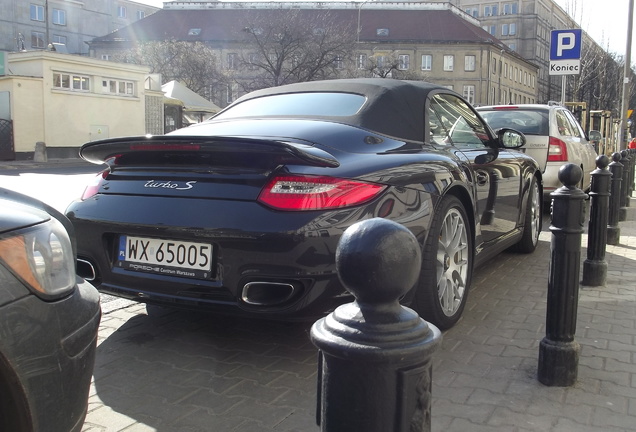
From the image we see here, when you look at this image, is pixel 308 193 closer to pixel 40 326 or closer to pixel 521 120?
pixel 40 326

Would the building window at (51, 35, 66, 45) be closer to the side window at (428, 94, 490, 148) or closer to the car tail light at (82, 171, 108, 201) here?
the side window at (428, 94, 490, 148)

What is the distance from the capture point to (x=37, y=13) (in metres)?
68.8

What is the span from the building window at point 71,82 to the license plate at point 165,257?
30.0 meters

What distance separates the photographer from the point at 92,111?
3198 cm

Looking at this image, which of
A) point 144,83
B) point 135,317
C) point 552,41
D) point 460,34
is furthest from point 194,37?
point 135,317

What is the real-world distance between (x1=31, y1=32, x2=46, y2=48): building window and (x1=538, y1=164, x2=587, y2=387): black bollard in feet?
245

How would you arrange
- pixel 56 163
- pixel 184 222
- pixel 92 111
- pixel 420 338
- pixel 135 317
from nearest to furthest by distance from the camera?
pixel 420 338
pixel 184 222
pixel 135 317
pixel 56 163
pixel 92 111

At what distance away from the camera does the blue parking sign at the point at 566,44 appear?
39.2ft

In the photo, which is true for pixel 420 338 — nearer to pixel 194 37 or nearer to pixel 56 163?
pixel 56 163

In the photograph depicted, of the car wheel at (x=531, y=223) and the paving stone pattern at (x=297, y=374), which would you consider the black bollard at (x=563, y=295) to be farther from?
the car wheel at (x=531, y=223)

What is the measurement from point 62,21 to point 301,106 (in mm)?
78713

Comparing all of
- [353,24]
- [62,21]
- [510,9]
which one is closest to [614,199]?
[353,24]

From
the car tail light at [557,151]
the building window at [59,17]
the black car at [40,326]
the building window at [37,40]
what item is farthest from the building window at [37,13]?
the black car at [40,326]

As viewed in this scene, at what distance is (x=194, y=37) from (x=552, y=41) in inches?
2502
